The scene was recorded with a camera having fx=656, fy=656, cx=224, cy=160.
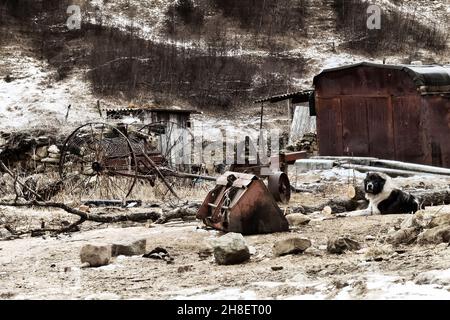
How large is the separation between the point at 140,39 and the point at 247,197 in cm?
2854

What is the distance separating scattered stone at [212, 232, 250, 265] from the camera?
229 inches

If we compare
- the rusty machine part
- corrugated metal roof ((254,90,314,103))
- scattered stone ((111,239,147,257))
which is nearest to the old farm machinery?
the rusty machine part

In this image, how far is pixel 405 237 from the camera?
19.1 ft

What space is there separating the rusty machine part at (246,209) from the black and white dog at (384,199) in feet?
6.71

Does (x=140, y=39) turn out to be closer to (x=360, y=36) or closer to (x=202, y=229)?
(x=360, y=36)

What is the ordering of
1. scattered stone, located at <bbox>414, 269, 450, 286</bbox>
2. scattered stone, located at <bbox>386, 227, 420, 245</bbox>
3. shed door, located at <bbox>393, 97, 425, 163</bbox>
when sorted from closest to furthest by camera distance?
scattered stone, located at <bbox>414, 269, 450, 286</bbox>, scattered stone, located at <bbox>386, 227, 420, 245</bbox>, shed door, located at <bbox>393, 97, 425, 163</bbox>

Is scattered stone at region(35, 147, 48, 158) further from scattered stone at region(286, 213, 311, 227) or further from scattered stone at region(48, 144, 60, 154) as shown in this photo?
scattered stone at region(286, 213, 311, 227)

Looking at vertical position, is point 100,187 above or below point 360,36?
below

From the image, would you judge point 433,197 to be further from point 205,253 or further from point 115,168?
point 115,168

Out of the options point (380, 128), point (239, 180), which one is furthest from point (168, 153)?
point (239, 180)

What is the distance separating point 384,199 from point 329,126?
10.3m

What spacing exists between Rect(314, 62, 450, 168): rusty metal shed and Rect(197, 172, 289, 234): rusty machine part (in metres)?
10.0

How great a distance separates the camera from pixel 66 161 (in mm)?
16438
